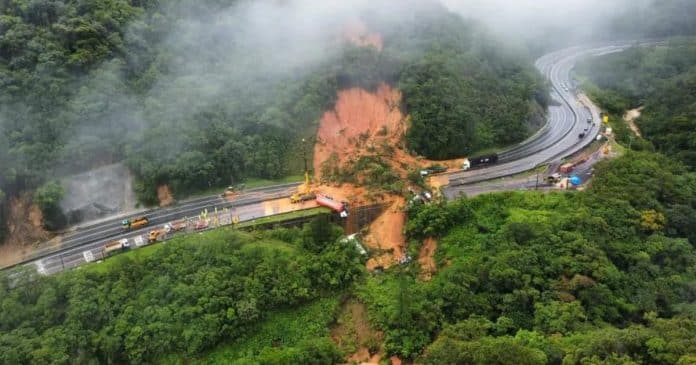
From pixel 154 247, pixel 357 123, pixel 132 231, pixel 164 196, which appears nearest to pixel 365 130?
pixel 357 123

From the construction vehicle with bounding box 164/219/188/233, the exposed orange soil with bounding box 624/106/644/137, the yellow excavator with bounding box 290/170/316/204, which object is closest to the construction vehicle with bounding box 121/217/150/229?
the construction vehicle with bounding box 164/219/188/233

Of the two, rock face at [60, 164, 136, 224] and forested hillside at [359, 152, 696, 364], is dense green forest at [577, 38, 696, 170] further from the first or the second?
rock face at [60, 164, 136, 224]

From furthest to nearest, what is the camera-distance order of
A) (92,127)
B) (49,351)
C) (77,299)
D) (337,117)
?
(337,117)
(92,127)
(77,299)
(49,351)

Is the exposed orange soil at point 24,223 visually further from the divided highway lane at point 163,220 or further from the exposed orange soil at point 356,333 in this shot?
A: the exposed orange soil at point 356,333

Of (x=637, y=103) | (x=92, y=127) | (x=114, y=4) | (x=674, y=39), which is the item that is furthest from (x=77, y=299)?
(x=674, y=39)

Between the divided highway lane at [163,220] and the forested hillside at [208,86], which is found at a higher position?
the forested hillside at [208,86]

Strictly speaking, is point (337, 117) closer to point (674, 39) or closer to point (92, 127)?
point (92, 127)

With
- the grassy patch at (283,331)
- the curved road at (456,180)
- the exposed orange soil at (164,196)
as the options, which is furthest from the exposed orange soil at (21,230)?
the grassy patch at (283,331)
